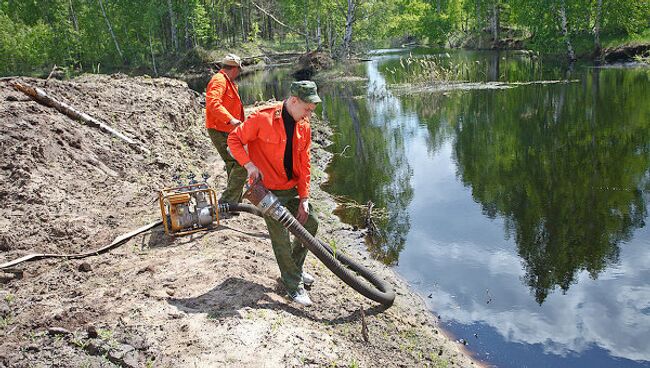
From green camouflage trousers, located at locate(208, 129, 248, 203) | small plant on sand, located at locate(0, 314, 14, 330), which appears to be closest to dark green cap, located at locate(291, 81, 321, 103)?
green camouflage trousers, located at locate(208, 129, 248, 203)

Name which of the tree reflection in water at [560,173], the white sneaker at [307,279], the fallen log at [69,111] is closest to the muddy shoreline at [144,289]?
the white sneaker at [307,279]

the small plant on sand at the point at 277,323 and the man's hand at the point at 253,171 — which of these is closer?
the small plant on sand at the point at 277,323

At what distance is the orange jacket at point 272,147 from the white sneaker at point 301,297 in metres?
1.02

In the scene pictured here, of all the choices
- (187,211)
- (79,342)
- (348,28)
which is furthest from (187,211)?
(348,28)

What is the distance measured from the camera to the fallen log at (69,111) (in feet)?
36.1

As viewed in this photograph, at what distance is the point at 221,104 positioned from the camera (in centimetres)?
756

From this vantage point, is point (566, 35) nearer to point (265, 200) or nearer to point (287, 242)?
point (287, 242)

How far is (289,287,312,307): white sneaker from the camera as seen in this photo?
18.2 feet

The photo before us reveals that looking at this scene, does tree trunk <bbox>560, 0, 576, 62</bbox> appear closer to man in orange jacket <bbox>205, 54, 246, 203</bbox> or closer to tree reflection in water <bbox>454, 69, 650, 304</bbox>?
tree reflection in water <bbox>454, 69, 650, 304</bbox>

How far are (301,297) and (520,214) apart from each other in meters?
5.80

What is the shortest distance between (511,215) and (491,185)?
1849 millimetres

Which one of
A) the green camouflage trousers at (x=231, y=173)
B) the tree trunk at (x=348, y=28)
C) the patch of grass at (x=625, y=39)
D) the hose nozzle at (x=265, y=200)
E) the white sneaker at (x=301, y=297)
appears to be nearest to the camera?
the hose nozzle at (x=265, y=200)

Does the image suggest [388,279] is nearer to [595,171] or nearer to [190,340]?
[190,340]

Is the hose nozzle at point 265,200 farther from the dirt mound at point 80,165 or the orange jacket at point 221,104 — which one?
the dirt mound at point 80,165
